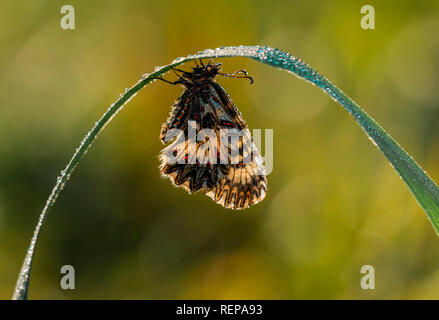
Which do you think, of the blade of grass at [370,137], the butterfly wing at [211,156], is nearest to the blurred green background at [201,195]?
the butterfly wing at [211,156]

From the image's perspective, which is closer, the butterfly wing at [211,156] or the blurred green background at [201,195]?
the butterfly wing at [211,156]

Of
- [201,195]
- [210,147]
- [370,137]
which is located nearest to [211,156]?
[210,147]

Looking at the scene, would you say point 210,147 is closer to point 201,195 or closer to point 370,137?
point 201,195

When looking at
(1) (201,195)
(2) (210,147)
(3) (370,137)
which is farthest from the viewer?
(1) (201,195)

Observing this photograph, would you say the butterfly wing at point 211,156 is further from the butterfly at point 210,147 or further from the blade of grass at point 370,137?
the blade of grass at point 370,137

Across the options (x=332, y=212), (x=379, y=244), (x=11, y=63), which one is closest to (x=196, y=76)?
(x=332, y=212)

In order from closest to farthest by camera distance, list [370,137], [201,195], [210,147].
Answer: [370,137] < [210,147] < [201,195]

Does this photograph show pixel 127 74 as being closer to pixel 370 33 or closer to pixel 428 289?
pixel 370 33
